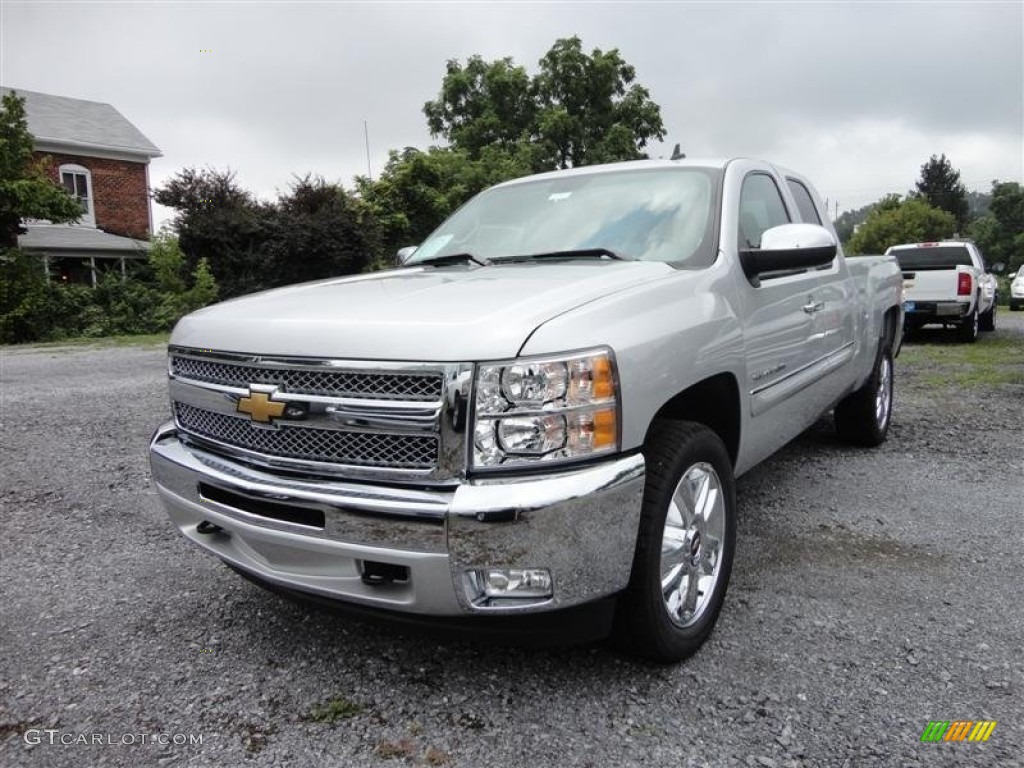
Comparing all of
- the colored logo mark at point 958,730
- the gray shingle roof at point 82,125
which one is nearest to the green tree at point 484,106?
the gray shingle roof at point 82,125

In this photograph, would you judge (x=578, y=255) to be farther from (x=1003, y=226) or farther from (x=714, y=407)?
(x=1003, y=226)

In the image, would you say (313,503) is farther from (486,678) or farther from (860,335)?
(860,335)

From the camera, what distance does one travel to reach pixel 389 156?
78.6ft

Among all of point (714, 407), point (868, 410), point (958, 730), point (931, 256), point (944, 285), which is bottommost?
point (958, 730)

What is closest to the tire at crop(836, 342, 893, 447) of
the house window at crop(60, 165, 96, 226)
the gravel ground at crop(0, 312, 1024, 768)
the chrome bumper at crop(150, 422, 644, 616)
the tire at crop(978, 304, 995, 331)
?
the gravel ground at crop(0, 312, 1024, 768)

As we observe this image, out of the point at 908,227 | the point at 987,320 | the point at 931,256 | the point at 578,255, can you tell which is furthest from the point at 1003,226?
the point at 578,255

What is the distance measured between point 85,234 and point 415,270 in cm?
2531

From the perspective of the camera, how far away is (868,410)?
529 centimetres

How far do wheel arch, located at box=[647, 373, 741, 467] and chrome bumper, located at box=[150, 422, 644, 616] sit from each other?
1.96ft

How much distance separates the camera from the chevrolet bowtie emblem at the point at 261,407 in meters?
2.30

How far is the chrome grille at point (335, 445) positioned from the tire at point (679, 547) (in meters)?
0.71

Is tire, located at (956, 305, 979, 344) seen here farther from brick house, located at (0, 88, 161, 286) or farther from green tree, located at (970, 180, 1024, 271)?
green tree, located at (970, 180, 1024, 271)

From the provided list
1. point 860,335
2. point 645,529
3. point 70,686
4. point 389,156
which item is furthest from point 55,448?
point 389,156

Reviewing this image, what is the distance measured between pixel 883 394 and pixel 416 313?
177 inches
